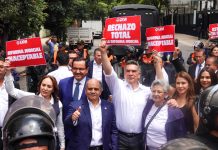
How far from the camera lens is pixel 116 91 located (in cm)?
471

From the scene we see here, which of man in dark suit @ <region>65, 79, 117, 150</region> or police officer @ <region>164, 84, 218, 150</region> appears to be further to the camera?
man in dark suit @ <region>65, 79, 117, 150</region>

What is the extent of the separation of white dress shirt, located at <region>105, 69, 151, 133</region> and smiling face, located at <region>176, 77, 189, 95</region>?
0.35 metres

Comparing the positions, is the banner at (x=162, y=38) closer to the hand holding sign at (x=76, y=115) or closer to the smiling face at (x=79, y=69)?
the smiling face at (x=79, y=69)

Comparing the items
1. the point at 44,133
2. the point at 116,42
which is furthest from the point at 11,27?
the point at 44,133

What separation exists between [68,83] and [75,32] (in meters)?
26.4

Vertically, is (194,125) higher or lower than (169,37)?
lower

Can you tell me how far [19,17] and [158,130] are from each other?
35.0 feet

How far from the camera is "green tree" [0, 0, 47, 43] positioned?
12.5m

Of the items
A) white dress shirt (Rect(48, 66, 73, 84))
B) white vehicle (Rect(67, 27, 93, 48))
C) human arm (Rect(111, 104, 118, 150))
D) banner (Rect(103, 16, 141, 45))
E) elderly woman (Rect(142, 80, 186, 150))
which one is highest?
banner (Rect(103, 16, 141, 45))

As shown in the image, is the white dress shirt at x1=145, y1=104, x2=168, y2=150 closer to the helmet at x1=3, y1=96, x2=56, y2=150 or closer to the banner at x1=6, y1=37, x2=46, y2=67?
the helmet at x1=3, y1=96, x2=56, y2=150

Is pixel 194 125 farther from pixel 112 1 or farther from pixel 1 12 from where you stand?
pixel 112 1

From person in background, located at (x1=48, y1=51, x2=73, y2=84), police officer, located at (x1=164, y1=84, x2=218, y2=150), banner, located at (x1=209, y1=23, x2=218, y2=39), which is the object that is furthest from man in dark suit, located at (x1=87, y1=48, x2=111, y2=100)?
police officer, located at (x1=164, y1=84, x2=218, y2=150)

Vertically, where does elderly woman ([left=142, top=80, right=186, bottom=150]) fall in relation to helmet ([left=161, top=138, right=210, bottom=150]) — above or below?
below

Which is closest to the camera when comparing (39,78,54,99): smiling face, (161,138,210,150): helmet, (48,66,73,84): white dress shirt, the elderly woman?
(161,138,210,150): helmet
